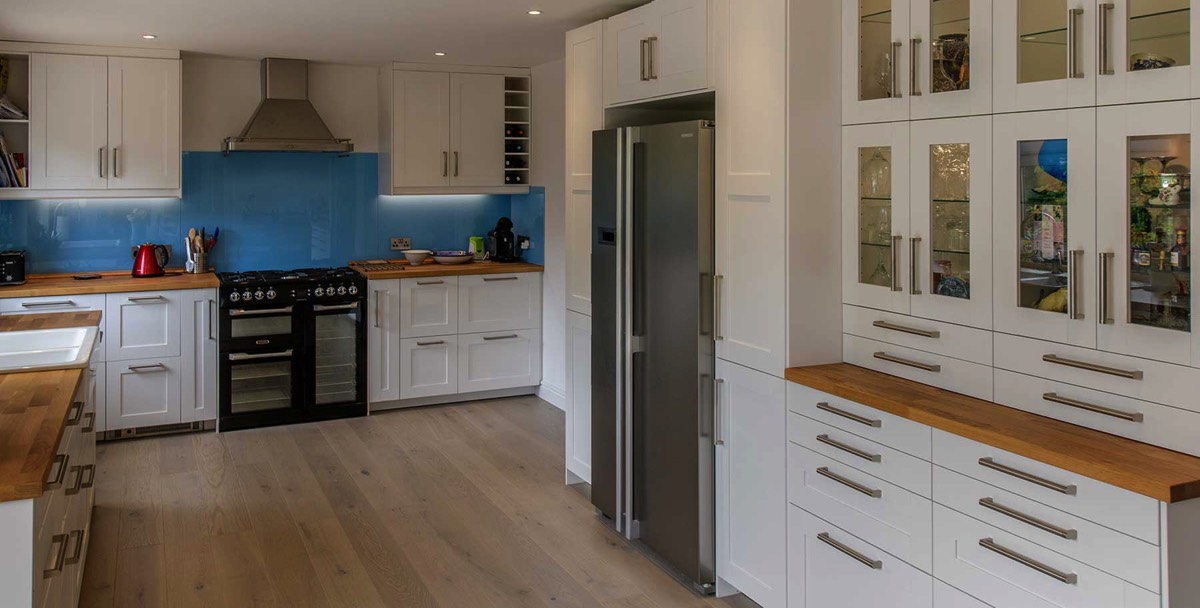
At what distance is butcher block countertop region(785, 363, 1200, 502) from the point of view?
1962 millimetres

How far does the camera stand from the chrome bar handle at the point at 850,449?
2718 millimetres

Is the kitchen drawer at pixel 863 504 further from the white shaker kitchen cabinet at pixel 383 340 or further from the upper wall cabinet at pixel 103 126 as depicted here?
the upper wall cabinet at pixel 103 126

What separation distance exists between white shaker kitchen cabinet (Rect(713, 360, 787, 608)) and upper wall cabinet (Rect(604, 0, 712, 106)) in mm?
1101

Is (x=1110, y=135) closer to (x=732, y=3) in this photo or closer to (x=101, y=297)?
(x=732, y=3)

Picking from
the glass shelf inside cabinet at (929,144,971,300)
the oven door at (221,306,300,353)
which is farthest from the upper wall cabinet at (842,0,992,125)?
the oven door at (221,306,300,353)

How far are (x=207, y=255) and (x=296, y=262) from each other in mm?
572

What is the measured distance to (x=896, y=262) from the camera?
9.51 feet

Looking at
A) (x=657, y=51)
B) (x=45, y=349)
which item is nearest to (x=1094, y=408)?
(x=657, y=51)

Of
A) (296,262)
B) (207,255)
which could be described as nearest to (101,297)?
(207,255)

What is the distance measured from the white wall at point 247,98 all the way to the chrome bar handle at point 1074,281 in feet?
17.1

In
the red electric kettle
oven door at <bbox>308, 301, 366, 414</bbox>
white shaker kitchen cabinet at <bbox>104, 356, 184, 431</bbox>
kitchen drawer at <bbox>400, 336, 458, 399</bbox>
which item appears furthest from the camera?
kitchen drawer at <bbox>400, 336, 458, 399</bbox>

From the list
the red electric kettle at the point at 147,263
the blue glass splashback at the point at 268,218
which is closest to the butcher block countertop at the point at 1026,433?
the blue glass splashback at the point at 268,218

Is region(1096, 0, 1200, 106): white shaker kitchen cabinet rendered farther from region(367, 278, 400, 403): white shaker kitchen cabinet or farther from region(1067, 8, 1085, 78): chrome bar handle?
region(367, 278, 400, 403): white shaker kitchen cabinet

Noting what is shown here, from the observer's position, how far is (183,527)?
420 centimetres
